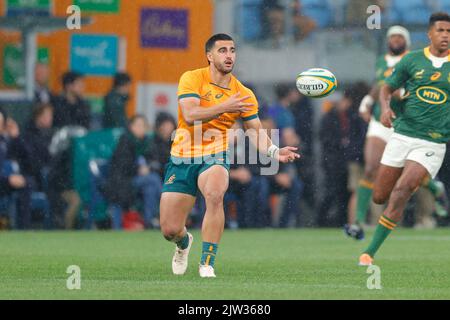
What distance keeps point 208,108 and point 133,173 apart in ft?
31.6

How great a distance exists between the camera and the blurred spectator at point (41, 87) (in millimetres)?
21734

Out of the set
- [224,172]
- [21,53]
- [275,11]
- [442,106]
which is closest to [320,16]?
[275,11]

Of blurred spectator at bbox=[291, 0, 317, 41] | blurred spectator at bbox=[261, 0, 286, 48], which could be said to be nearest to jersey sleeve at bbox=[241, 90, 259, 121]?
blurred spectator at bbox=[261, 0, 286, 48]

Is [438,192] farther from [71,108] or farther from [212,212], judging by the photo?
[212,212]

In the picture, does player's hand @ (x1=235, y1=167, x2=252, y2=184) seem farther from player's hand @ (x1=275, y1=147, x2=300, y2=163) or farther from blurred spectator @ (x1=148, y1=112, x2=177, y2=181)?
player's hand @ (x1=275, y1=147, x2=300, y2=163)

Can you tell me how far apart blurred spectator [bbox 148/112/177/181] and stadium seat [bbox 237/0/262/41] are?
4250 mm

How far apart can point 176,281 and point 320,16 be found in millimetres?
15272

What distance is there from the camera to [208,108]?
12047mm

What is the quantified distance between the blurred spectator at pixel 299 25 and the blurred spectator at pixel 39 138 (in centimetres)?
595

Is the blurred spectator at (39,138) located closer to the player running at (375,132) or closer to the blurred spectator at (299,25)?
the player running at (375,132)

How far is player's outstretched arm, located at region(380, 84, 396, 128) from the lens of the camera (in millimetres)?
13906

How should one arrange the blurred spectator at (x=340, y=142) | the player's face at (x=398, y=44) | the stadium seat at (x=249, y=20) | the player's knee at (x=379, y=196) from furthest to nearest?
the stadium seat at (x=249, y=20) < the blurred spectator at (x=340, y=142) < the player's face at (x=398, y=44) < the player's knee at (x=379, y=196)

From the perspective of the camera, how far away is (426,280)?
486 inches

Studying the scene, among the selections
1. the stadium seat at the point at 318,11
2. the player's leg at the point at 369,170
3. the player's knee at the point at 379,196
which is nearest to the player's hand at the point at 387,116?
the player's knee at the point at 379,196
